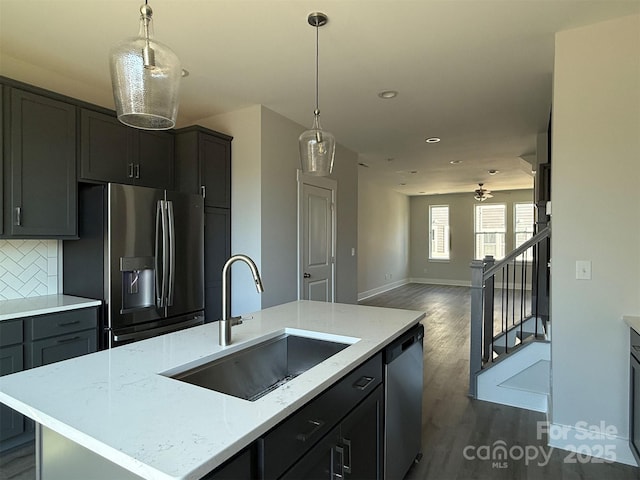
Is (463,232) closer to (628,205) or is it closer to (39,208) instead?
(628,205)

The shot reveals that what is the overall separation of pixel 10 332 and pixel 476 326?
3516 millimetres

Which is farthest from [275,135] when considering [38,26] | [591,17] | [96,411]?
[96,411]

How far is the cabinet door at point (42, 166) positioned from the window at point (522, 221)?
10243 millimetres

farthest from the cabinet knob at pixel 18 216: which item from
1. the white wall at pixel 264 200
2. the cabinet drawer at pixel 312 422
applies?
the cabinet drawer at pixel 312 422

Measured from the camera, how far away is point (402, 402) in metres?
1.95

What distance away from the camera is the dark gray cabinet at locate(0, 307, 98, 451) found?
232cm

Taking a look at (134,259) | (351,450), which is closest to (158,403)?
(351,450)

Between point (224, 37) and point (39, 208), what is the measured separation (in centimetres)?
178

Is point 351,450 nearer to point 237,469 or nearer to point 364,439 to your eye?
point 364,439

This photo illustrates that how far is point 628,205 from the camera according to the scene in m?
2.28

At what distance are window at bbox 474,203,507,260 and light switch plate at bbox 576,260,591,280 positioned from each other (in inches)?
335

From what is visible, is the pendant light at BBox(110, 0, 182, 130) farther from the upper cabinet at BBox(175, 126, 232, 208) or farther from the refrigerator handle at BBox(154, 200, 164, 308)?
the upper cabinet at BBox(175, 126, 232, 208)

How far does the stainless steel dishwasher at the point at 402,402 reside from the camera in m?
1.79

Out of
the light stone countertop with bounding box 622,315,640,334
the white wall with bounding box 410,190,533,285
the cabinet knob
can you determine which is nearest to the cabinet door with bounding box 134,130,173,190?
the cabinet knob
